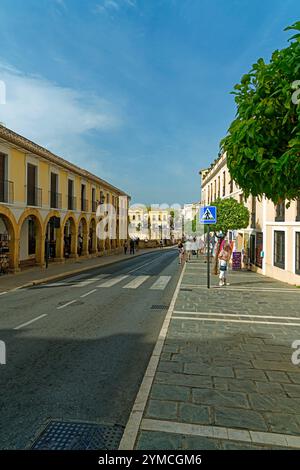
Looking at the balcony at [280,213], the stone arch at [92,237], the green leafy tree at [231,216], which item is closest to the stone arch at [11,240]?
the green leafy tree at [231,216]

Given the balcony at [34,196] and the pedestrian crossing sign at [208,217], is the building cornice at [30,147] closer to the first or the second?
the balcony at [34,196]

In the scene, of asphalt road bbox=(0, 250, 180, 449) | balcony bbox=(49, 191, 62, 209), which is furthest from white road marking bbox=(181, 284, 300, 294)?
balcony bbox=(49, 191, 62, 209)

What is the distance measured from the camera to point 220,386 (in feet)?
13.3

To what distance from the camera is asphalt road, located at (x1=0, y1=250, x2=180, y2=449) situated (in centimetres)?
350

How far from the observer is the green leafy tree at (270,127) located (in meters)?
4.12

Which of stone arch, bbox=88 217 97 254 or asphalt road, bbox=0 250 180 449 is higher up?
stone arch, bbox=88 217 97 254

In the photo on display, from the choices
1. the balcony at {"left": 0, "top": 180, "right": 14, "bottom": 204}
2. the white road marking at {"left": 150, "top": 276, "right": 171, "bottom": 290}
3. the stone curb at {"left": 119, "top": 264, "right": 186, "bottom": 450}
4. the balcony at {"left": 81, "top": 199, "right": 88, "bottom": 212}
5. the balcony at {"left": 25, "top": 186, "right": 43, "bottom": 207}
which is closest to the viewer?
the stone curb at {"left": 119, "top": 264, "right": 186, "bottom": 450}

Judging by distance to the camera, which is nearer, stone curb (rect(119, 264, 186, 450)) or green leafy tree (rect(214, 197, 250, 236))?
stone curb (rect(119, 264, 186, 450))

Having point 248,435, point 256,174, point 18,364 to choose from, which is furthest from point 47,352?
point 256,174

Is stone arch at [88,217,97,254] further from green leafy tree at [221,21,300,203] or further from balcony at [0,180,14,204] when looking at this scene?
green leafy tree at [221,21,300,203]

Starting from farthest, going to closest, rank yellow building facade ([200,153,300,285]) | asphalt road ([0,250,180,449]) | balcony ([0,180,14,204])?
balcony ([0,180,14,204]), yellow building facade ([200,153,300,285]), asphalt road ([0,250,180,449])

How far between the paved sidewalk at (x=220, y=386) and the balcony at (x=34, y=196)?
47.2 feet

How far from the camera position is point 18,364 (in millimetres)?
4906
